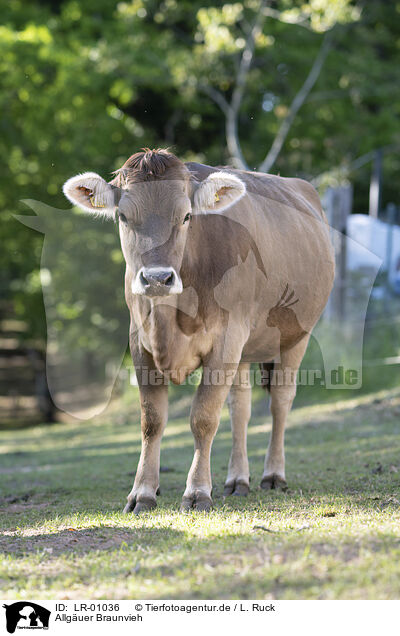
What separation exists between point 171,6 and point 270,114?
436cm

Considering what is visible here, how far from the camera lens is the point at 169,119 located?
23422mm

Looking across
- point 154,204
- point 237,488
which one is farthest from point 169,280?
point 237,488

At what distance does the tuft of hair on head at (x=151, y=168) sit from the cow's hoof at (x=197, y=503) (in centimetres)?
233

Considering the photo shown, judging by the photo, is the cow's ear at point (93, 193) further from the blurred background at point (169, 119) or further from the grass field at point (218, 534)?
the blurred background at point (169, 119)

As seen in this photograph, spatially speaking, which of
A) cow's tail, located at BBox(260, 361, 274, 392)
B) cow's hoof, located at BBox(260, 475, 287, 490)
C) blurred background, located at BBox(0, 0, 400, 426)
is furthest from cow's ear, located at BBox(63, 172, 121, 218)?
blurred background, located at BBox(0, 0, 400, 426)

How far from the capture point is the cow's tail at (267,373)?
8008 millimetres

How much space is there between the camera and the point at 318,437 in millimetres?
11398

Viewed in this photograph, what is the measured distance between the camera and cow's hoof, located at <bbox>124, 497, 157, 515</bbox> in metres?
6.04

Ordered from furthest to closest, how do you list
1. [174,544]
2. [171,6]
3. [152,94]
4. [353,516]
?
[152,94], [171,6], [353,516], [174,544]

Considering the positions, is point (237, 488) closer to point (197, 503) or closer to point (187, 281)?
point (197, 503)

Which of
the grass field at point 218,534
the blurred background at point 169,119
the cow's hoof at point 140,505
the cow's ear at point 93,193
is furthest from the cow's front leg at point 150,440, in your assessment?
the blurred background at point 169,119

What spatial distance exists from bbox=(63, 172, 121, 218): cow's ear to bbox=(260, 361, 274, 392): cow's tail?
250 centimetres
